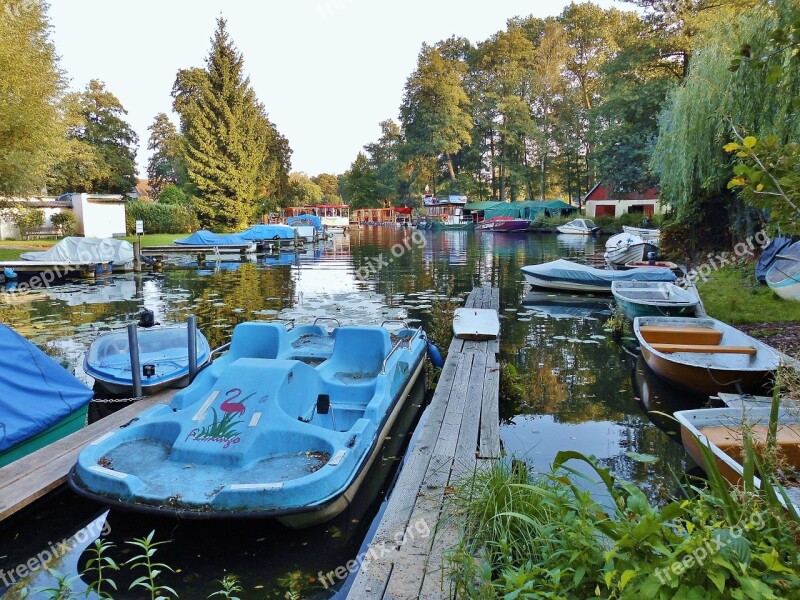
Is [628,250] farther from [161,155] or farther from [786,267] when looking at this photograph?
[161,155]

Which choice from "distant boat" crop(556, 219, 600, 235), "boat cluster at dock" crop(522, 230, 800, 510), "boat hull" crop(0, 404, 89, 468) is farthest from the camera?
"distant boat" crop(556, 219, 600, 235)

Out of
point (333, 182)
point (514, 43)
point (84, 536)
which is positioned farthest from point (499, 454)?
point (333, 182)

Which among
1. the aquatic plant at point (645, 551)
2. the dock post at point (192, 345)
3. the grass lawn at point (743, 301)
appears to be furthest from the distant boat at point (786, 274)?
the dock post at point (192, 345)

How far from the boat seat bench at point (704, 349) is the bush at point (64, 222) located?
38761mm

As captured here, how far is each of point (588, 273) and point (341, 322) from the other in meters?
8.98

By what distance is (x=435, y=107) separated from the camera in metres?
65.1

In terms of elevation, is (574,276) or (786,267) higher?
(786,267)

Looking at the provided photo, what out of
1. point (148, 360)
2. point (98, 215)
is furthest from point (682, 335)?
point (98, 215)

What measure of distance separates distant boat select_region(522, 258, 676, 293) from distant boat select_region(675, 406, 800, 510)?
12115 mm

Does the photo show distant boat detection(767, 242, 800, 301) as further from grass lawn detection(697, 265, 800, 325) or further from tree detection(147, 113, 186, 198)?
tree detection(147, 113, 186, 198)

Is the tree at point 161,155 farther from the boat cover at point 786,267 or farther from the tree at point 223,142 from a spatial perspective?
the boat cover at point 786,267

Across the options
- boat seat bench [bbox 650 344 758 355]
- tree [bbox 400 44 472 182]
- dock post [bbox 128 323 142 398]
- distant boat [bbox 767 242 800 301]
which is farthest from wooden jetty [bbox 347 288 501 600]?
tree [bbox 400 44 472 182]

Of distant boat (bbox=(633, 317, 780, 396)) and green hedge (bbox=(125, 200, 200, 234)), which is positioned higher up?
green hedge (bbox=(125, 200, 200, 234))

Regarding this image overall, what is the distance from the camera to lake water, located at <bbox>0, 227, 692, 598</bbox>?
16.0 feet
